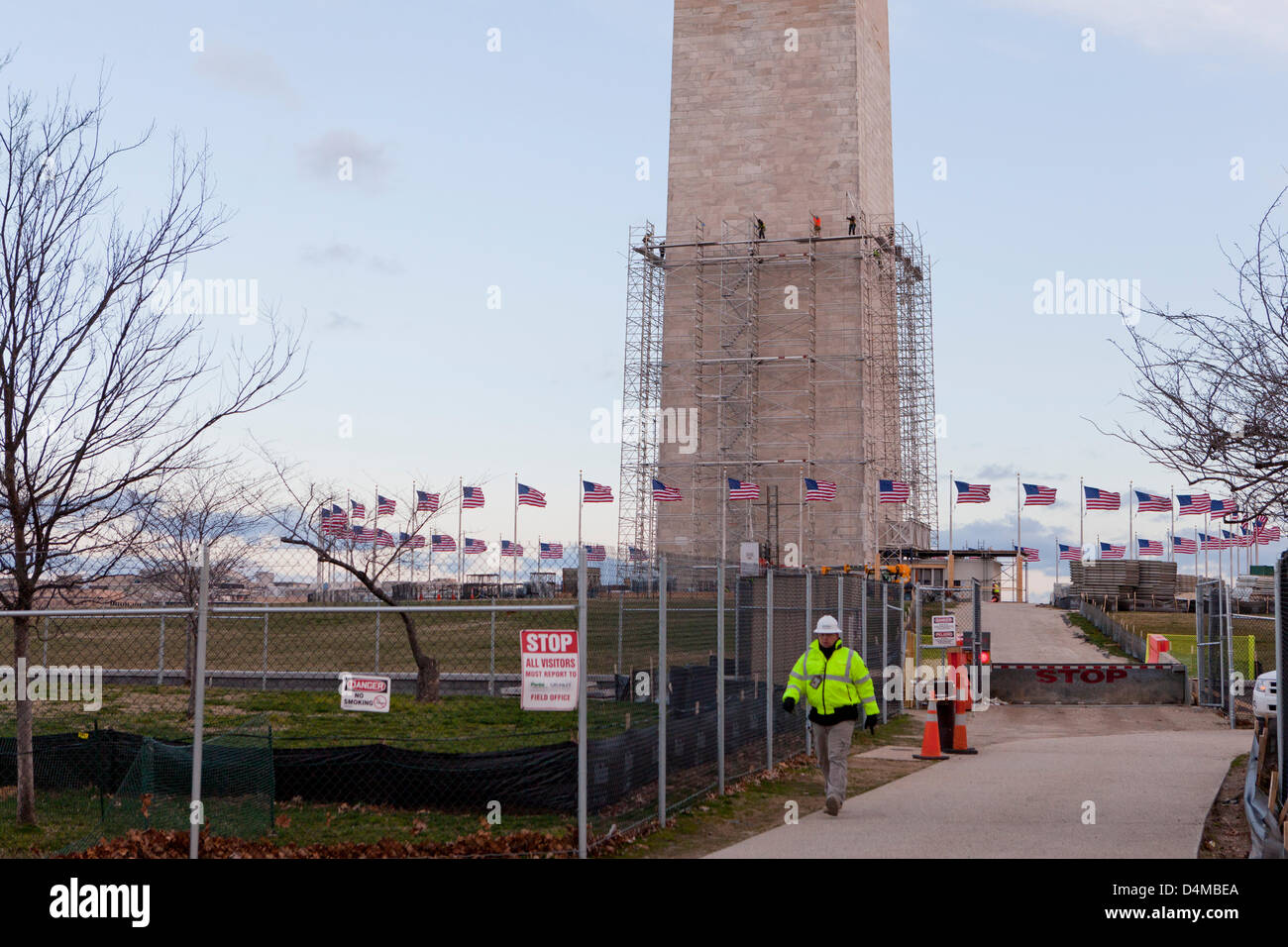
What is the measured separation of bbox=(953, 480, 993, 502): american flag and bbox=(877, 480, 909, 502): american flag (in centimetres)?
420

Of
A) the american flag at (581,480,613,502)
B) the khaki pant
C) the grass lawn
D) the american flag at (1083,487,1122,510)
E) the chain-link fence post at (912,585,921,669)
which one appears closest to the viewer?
the khaki pant

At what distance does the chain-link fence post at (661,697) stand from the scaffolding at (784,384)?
55.8 metres

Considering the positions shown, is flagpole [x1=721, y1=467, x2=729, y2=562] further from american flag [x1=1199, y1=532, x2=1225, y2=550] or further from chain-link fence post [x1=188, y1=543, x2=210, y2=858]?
chain-link fence post [x1=188, y1=543, x2=210, y2=858]

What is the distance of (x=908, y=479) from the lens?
241 ft

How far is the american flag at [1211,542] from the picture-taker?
6694cm

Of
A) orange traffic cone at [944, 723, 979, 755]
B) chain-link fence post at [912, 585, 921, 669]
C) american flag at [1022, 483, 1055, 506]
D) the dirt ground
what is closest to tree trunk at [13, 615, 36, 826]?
the dirt ground

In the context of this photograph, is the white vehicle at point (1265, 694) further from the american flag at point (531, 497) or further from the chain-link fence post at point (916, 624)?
the american flag at point (531, 497)

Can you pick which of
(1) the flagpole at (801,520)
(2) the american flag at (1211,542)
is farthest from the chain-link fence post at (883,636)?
(2) the american flag at (1211,542)

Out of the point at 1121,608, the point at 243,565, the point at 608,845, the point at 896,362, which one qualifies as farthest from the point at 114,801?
the point at 896,362

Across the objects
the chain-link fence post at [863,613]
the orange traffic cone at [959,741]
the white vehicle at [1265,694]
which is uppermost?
the chain-link fence post at [863,613]

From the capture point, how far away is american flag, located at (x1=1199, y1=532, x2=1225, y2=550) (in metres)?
66.9

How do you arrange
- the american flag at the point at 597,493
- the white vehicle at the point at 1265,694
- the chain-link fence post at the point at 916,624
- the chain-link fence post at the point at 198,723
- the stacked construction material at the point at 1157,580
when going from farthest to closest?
the stacked construction material at the point at 1157,580, the american flag at the point at 597,493, the chain-link fence post at the point at 916,624, the white vehicle at the point at 1265,694, the chain-link fence post at the point at 198,723

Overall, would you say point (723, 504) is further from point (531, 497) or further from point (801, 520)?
point (531, 497)
